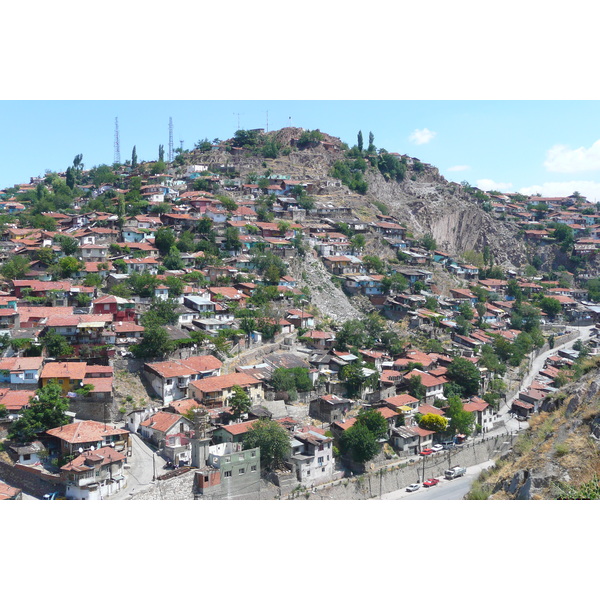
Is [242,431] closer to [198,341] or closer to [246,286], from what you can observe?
[198,341]

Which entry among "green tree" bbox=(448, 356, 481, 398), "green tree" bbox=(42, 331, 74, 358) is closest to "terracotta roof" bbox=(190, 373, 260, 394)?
"green tree" bbox=(42, 331, 74, 358)

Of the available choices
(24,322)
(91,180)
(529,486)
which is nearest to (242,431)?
(24,322)

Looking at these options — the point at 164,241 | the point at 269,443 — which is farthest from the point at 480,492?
the point at 164,241

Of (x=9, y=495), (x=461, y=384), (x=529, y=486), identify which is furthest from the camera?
(x=461, y=384)

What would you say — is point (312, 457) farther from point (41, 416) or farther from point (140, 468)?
point (41, 416)

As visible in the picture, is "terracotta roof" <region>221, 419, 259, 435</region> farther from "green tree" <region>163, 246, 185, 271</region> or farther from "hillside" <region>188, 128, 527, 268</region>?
"hillside" <region>188, 128, 527, 268</region>

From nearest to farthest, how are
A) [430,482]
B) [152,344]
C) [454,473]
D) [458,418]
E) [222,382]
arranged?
[430,482] → [454,473] → [222,382] → [152,344] → [458,418]

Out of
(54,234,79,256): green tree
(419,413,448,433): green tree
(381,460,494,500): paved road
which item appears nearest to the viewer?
(381,460,494,500): paved road
